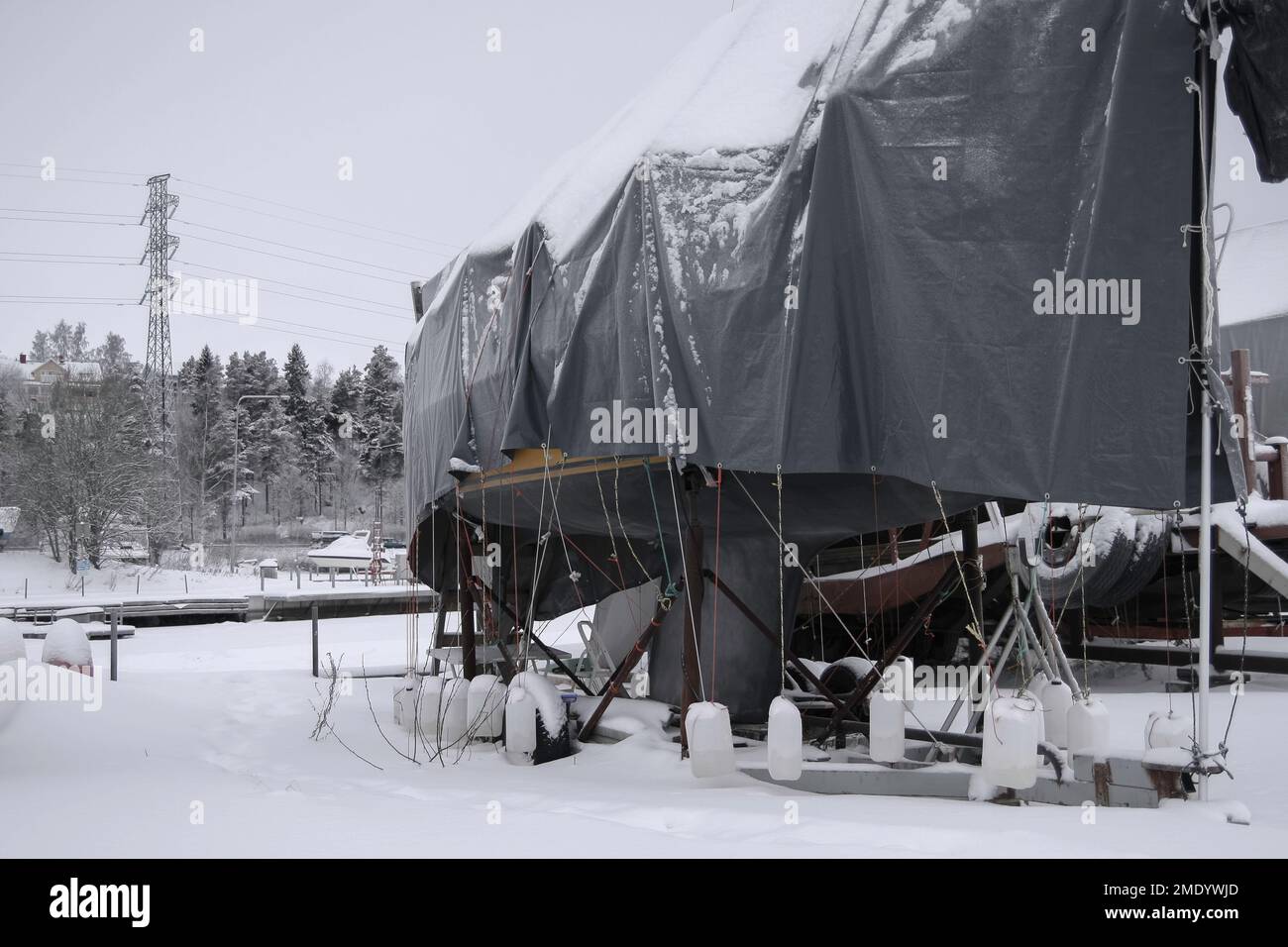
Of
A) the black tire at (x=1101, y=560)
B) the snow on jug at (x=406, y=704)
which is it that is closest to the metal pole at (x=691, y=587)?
the snow on jug at (x=406, y=704)

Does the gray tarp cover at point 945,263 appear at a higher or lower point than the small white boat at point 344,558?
higher

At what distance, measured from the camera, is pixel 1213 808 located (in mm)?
5141

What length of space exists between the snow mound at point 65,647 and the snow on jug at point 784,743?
24.8 ft

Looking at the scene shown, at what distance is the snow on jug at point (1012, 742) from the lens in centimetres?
525

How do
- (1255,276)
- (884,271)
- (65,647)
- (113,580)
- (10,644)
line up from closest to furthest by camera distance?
(884,271), (10,644), (65,647), (1255,276), (113,580)

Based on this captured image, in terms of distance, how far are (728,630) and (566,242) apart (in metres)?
3.46

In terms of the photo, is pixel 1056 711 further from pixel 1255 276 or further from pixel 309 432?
pixel 309 432

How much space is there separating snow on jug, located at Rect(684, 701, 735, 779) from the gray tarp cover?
1.56 meters

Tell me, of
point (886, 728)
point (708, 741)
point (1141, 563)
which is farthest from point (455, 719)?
point (1141, 563)

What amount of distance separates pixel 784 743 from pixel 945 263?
9.51ft

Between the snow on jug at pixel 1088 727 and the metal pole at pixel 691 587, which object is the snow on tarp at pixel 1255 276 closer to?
the snow on jug at pixel 1088 727

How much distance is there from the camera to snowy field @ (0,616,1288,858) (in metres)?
4.23

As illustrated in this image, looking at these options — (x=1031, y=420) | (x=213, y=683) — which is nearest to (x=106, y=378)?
(x=213, y=683)

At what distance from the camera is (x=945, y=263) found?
5531 millimetres
